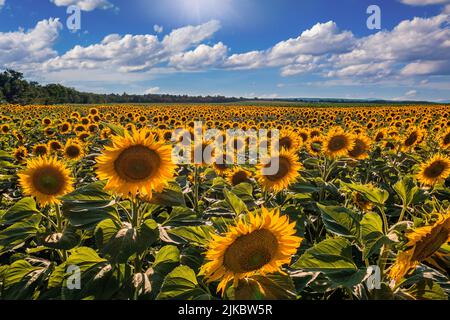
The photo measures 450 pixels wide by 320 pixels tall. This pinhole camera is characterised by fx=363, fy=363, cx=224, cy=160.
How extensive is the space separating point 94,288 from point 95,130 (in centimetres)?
1293

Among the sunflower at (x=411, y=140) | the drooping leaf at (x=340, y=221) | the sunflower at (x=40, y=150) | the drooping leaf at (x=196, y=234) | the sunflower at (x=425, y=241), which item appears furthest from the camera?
the sunflower at (x=40, y=150)

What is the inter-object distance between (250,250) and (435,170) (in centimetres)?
456

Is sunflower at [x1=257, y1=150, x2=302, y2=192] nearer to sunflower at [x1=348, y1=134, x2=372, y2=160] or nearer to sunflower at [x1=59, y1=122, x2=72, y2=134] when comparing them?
sunflower at [x1=348, y1=134, x2=372, y2=160]

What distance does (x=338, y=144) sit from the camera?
7227 mm

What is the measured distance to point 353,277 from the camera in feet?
7.36

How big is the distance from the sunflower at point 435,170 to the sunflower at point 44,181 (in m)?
5.07

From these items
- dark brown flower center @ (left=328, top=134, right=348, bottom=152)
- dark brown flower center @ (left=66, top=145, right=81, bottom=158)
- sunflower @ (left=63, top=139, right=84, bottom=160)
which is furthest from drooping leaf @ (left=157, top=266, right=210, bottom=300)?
dark brown flower center @ (left=66, top=145, right=81, bottom=158)

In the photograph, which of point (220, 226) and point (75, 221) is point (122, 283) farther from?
point (220, 226)

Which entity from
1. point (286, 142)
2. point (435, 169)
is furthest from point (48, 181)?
point (435, 169)

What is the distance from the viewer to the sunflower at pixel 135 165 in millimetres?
2965

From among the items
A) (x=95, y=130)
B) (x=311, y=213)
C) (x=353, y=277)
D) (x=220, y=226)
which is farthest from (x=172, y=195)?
(x=95, y=130)

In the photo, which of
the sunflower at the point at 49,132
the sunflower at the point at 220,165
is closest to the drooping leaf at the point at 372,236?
the sunflower at the point at 220,165

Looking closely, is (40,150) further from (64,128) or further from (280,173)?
(280,173)

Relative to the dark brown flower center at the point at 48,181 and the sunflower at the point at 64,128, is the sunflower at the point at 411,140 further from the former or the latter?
the sunflower at the point at 64,128
